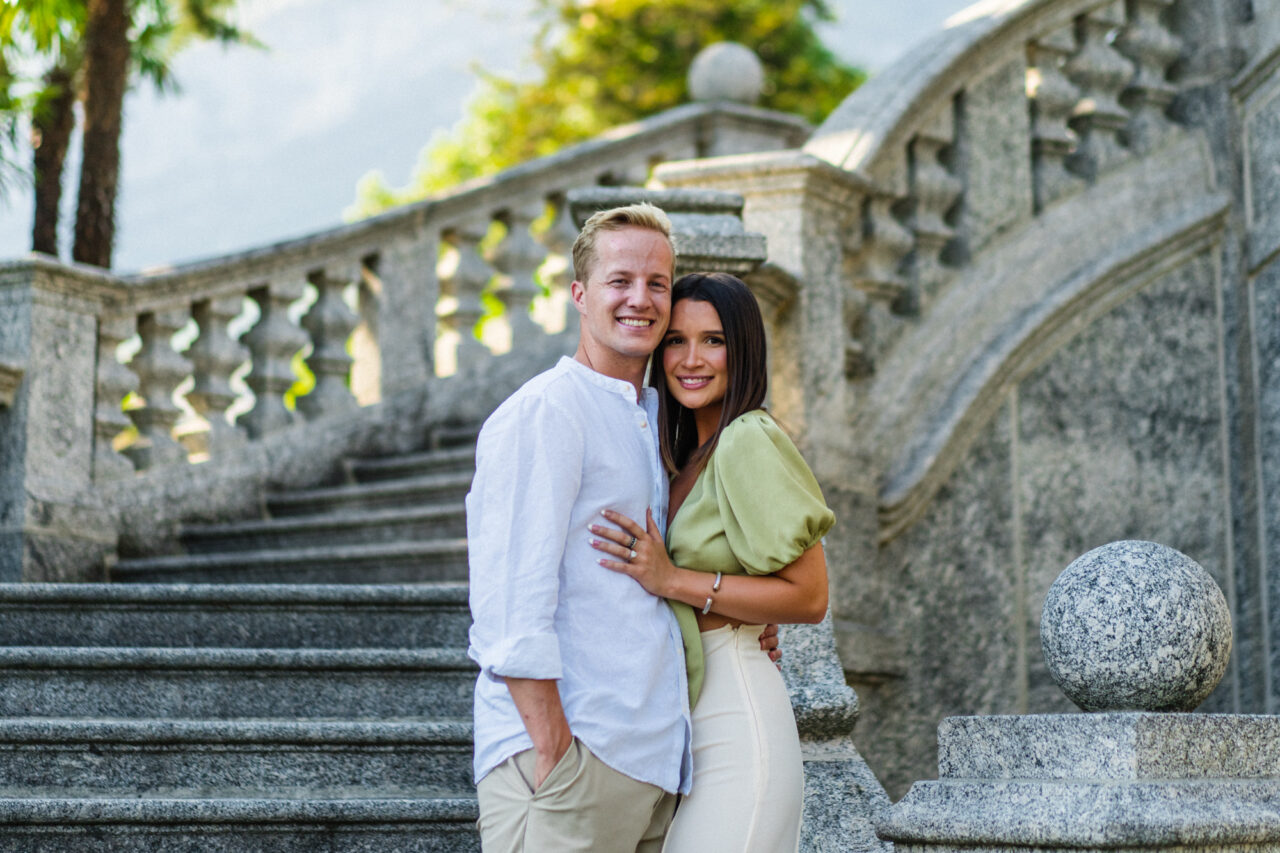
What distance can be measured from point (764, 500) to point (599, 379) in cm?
35

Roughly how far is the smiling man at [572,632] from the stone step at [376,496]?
362 centimetres

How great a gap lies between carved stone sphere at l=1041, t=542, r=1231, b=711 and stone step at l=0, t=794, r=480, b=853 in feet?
5.01

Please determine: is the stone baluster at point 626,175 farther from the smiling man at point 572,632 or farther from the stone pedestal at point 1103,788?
the smiling man at point 572,632

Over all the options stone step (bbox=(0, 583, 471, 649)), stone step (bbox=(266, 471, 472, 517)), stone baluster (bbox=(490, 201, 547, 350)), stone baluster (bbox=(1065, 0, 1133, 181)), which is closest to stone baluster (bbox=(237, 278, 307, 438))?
stone step (bbox=(266, 471, 472, 517))

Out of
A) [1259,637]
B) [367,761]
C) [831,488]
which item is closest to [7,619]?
[367,761]

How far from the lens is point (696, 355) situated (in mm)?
2607

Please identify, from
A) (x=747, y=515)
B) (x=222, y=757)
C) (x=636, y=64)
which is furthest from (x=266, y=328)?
(x=636, y=64)

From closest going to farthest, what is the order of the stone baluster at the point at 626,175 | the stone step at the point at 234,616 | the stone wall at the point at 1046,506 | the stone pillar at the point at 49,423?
the stone step at the point at 234,616 < the stone wall at the point at 1046,506 < the stone pillar at the point at 49,423 < the stone baluster at the point at 626,175

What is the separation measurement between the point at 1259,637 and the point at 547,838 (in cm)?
471

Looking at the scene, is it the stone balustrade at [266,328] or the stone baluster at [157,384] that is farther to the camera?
the stone baluster at [157,384]

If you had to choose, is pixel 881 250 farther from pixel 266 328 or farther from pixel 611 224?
pixel 611 224

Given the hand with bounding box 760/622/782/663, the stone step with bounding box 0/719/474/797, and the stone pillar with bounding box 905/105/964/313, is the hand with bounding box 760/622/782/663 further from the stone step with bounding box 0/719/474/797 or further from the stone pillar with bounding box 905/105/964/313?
the stone pillar with bounding box 905/105/964/313

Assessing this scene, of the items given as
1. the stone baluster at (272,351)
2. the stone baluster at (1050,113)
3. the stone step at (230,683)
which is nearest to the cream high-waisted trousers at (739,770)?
the stone step at (230,683)

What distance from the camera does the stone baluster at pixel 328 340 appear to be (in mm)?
6770
